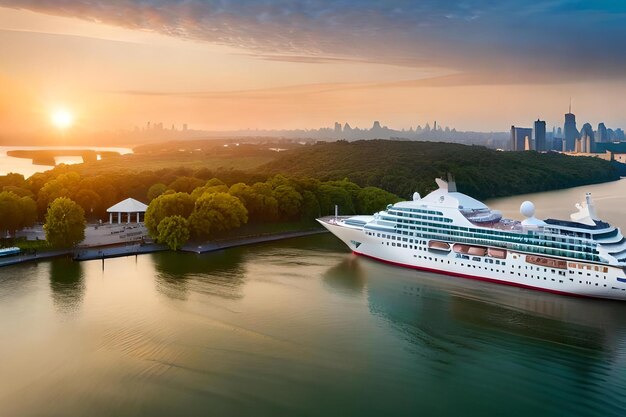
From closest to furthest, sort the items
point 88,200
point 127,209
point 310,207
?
point 127,209
point 88,200
point 310,207

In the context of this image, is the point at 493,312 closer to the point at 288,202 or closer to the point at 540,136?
the point at 288,202

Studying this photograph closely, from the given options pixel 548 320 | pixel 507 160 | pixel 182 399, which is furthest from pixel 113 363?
pixel 507 160

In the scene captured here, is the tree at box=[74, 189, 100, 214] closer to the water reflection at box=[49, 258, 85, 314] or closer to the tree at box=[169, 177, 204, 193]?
the tree at box=[169, 177, 204, 193]

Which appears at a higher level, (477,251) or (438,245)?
(438,245)

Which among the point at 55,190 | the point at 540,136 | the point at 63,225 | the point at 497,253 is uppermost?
the point at 540,136

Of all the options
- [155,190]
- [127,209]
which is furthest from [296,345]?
[155,190]

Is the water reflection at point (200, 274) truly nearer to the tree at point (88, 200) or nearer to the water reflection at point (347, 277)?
the water reflection at point (347, 277)

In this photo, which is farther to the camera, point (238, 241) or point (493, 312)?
point (238, 241)
